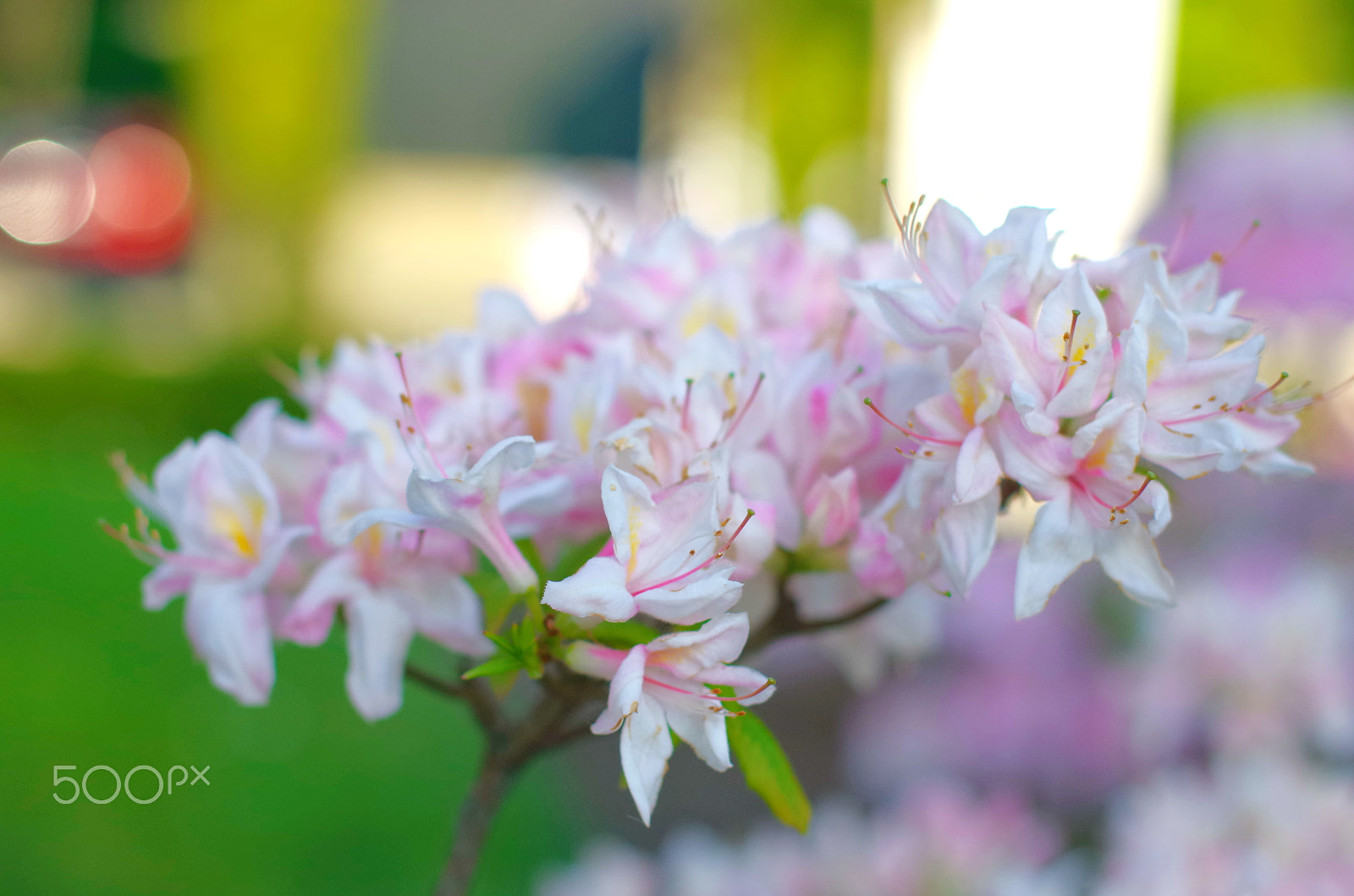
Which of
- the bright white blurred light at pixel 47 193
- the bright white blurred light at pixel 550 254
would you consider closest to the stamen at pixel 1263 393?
the bright white blurred light at pixel 47 193

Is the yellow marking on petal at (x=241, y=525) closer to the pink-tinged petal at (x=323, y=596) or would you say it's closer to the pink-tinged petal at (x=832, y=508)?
the pink-tinged petal at (x=323, y=596)

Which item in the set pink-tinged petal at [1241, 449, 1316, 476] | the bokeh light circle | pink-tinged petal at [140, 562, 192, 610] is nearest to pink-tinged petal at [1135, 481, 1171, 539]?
pink-tinged petal at [1241, 449, 1316, 476]

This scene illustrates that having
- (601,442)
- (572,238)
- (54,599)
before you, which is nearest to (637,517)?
(601,442)

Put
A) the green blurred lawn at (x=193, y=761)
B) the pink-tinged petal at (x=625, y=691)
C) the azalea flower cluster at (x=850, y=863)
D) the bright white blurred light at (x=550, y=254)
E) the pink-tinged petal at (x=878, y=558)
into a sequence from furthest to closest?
1. the bright white blurred light at (x=550, y=254)
2. the green blurred lawn at (x=193, y=761)
3. the azalea flower cluster at (x=850, y=863)
4. the pink-tinged petal at (x=878, y=558)
5. the pink-tinged petal at (x=625, y=691)

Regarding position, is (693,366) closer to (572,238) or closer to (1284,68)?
(1284,68)

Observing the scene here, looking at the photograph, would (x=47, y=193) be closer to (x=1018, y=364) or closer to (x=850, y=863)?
(x=850, y=863)

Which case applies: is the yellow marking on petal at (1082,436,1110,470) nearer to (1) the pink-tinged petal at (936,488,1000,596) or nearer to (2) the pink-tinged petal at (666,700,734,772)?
(1) the pink-tinged petal at (936,488,1000,596)

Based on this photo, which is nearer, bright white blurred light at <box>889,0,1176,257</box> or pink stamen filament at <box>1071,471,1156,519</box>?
pink stamen filament at <box>1071,471,1156,519</box>
